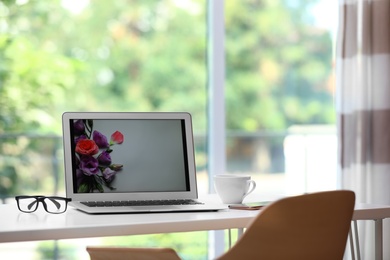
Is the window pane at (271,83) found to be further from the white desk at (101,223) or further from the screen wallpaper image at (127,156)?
the white desk at (101,223)

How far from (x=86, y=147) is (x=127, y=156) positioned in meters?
0.13

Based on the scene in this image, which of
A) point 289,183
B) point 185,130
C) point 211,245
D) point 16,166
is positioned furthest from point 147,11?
point 185,130

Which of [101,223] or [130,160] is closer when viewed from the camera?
[101,223]

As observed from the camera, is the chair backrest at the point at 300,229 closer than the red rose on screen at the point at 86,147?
Yes

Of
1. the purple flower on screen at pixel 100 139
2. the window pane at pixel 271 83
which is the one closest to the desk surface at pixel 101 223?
the purple flower on screen at pixel 100 139

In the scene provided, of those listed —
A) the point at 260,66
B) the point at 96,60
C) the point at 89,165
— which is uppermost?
the point at 96,60

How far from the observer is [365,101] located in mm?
3410

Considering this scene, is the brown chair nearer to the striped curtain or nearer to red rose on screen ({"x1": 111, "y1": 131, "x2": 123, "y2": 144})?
red rose on screen ({"x1": 111, "y1": 131, "x2": 123, "y2": 144})

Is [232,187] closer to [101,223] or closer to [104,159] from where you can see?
[104,159]

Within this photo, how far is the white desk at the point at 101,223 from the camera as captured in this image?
184 centimetres

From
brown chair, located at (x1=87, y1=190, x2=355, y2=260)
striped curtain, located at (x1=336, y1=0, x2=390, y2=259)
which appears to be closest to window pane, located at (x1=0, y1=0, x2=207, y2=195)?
striped curtain, located at (x1=336, y1=0, x2=390, y2=259)

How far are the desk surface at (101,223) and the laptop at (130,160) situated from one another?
0.13 m

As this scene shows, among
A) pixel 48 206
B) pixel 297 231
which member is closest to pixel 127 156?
pixel 48 206

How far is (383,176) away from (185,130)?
1.31m
